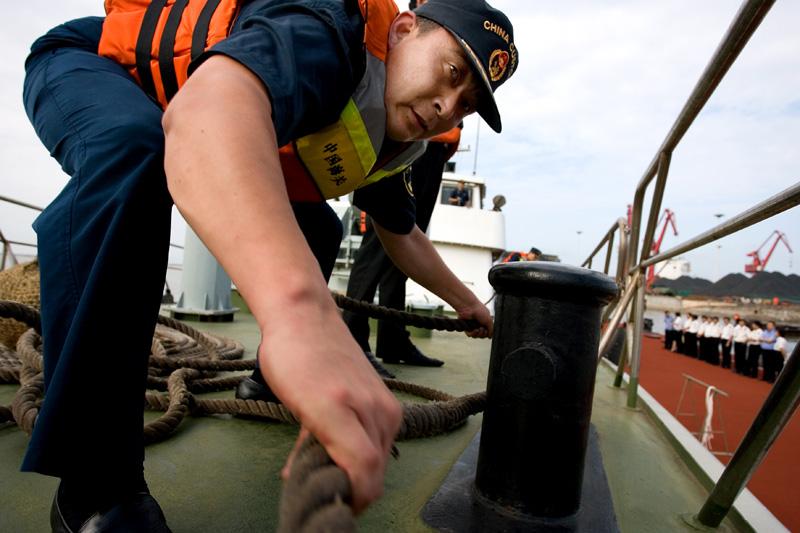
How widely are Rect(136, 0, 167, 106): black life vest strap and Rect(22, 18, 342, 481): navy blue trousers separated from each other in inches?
4.4

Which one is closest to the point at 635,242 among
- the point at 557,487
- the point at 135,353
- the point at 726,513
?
the point at 726,513

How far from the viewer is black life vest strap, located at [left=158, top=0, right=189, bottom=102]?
90 centimetres

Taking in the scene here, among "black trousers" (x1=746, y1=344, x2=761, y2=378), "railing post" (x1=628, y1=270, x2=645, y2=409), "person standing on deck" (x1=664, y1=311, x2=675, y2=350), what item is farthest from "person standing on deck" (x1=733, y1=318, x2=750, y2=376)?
"railing post" (x1=628, y1=270, x2=645, y2=409)

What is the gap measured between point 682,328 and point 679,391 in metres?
9.57

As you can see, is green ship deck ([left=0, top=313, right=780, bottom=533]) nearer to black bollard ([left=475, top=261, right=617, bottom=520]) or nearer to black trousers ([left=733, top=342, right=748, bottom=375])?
black bollard ([left=475, top=261, right=617, bottom=520])

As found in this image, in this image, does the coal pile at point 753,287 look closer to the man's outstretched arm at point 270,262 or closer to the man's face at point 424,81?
the man's face at point 424,81

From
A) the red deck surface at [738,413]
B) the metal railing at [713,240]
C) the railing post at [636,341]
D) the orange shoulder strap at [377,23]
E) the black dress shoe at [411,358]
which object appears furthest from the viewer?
the red deck surface at [738,413]

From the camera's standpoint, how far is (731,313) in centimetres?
2986

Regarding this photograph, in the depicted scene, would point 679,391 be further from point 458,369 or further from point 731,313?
point 731,313

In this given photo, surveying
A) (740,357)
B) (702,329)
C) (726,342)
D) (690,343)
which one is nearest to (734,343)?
(740,357)

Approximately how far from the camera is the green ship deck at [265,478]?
95 cm

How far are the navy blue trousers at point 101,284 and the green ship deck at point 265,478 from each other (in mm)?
41

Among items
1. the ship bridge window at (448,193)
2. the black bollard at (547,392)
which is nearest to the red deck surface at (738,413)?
the black bollard at (547,392)

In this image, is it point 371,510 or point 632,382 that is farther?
point 632,382
